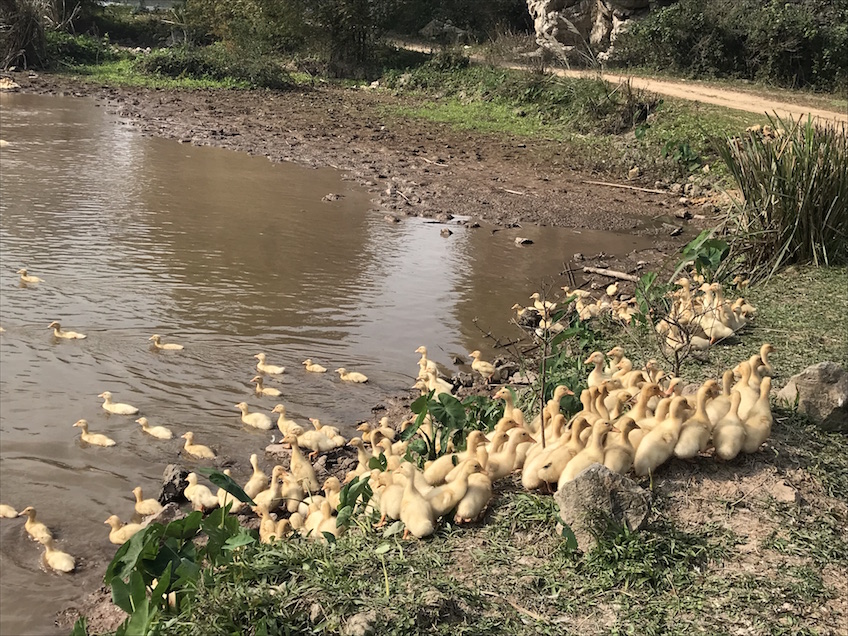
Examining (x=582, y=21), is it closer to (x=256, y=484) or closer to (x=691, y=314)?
(x=691, y=314)

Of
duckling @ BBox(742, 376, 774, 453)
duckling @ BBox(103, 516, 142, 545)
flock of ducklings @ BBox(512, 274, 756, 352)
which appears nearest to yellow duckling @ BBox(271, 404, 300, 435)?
duckling @ BBox(103, 516, 142, 545)

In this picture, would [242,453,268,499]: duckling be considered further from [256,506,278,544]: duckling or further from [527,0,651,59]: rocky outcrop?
[527,0,651,59]: rocky outcrop

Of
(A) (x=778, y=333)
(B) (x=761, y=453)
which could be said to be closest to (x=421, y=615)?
(B) (x=761, y=453)

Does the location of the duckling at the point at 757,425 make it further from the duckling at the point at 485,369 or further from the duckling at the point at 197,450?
the duckling at the point at 197,450

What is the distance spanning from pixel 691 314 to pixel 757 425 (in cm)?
291

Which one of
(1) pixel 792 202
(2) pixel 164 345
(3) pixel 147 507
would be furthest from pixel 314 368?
(1) pixel 792 202

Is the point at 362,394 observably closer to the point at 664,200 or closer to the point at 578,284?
the point at 578,284

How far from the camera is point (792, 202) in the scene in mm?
9586

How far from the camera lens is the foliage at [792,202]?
9562mm

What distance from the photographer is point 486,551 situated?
415 cm

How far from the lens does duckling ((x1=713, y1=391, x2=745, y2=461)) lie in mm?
4570

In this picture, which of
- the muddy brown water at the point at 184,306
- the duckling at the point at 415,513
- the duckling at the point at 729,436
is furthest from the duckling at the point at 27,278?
the duckling at the point at 729,436

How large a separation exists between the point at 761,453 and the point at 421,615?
2383 mm

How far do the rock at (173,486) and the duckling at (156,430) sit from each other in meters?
0.80
